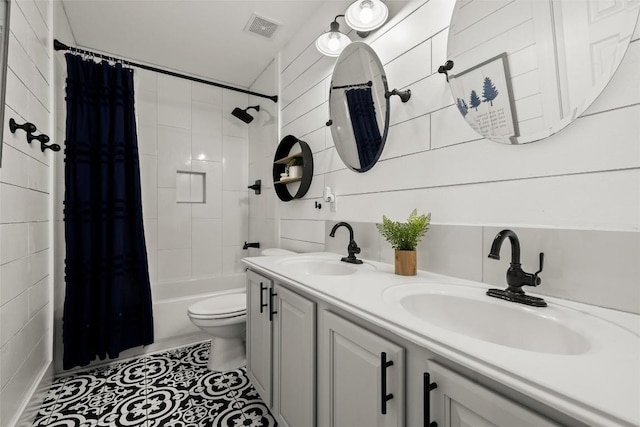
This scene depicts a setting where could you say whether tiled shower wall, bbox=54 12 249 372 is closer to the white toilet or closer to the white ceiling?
the white ceiling

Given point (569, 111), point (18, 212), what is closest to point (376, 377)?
point (569, 111)

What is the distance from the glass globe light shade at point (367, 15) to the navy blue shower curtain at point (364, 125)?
29cm

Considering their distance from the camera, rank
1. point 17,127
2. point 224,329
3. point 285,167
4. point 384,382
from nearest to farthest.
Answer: point 384,382
point 17,127
point 224,329
point 285,167

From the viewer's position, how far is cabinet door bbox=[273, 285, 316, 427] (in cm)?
103

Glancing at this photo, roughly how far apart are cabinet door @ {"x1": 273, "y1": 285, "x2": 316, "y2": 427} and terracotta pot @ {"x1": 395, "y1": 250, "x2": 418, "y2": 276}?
38cm

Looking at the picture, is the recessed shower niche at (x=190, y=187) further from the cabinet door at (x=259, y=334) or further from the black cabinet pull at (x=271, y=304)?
the black cabinet pull at (x=271, y=304)

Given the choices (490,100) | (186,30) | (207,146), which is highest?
(186,30)

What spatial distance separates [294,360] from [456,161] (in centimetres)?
102

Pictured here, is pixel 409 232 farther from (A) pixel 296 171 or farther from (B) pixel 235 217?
(B) pixel 235 217

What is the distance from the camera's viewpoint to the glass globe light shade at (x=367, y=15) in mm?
1379

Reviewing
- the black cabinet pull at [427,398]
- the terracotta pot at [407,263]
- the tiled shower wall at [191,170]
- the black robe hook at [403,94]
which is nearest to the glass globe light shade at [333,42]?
the black robe hook at [403,94]

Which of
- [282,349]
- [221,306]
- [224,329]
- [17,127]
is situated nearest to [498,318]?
[282,349]

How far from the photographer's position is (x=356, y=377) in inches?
32.6

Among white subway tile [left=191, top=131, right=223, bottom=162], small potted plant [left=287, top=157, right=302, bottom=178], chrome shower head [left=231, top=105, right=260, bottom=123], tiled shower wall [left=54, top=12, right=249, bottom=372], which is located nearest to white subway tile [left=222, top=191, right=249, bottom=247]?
tiled shower wall [left=54, top=12, right=249, bottom=372]
